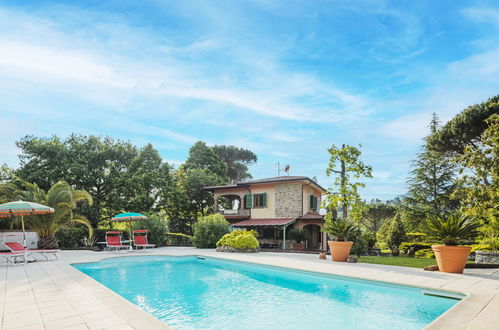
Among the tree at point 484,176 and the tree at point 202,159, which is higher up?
the tree at point 202,159

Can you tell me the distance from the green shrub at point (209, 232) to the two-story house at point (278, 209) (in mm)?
3154

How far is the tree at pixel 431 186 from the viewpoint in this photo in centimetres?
2128

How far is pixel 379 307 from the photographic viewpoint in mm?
6875

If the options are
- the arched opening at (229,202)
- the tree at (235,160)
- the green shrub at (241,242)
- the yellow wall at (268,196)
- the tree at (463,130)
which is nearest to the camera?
the green shrub at (241,242)

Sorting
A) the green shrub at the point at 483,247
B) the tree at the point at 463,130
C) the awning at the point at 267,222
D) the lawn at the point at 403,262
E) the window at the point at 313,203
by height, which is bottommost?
the lawn at the point at 403,262

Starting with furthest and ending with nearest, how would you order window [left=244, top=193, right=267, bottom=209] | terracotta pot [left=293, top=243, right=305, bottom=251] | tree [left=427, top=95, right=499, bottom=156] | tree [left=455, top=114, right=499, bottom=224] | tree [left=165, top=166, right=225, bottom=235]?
tree [left=165, top=166, right=225, bottom=235]
window [left=244, top=193, right=267, bottom=209]
terracotta pot [left=293, top=243, right=305, bottom=251]
tree [left=427, top=95, right=499, bottom=156]
tree [left=455, top=114, right=499, bottom=224]

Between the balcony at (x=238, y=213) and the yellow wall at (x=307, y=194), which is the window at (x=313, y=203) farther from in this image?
the balcony at (x=238, y=213)

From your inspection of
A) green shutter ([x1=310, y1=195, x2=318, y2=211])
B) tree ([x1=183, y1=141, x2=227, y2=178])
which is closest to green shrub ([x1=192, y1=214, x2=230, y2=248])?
green shutter ([x1=310, y1=195, x2=318, y2=211])

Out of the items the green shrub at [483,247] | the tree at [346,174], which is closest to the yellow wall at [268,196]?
the tree at [346,174]

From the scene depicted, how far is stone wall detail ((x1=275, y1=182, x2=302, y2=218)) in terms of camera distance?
2342cm

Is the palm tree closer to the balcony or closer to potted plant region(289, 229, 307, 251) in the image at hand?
the balcony

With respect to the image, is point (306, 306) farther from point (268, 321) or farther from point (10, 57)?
point (10, 57)

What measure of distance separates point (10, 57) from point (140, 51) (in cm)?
428

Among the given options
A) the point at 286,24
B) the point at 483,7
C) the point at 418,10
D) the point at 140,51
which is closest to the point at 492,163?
the point at 483,7
